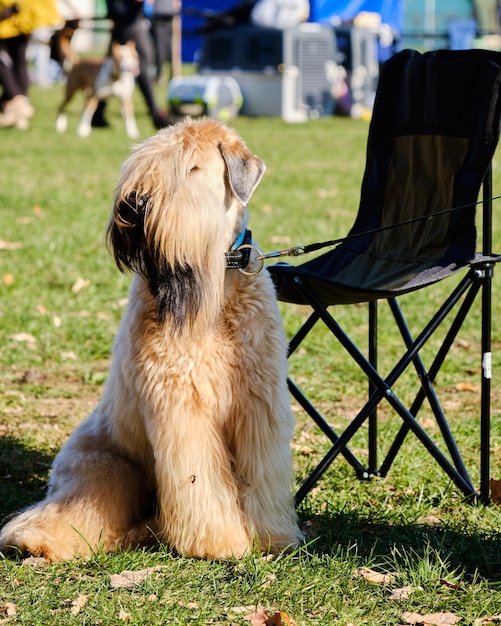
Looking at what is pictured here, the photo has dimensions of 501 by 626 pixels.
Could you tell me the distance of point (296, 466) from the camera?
3955mm

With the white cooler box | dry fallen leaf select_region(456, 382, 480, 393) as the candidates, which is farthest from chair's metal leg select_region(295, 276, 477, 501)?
the white cooler box

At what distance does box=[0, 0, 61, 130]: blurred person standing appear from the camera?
1382cm

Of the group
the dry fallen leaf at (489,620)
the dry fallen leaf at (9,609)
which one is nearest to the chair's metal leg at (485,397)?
the dry fallen leaf at (489,620)

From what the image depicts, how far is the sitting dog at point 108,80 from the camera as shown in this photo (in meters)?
14.1

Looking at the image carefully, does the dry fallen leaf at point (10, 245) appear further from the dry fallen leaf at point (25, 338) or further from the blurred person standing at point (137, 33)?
the blurred person standing at point (137, 33)

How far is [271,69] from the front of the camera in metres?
17.6

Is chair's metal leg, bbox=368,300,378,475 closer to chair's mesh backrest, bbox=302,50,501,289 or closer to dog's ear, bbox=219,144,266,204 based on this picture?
chair's mesh backrest, bbox=302,50,501,289

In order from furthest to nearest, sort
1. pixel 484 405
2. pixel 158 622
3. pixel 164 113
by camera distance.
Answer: pixel 164 113, pixel 484 405, pixel 158 622

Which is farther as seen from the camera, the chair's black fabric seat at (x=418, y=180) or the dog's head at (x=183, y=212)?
the chair's black fabric seat at (x=418, y=180)

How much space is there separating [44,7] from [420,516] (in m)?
12.5

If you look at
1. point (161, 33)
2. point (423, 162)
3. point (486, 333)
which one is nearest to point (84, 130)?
point (161, 33)

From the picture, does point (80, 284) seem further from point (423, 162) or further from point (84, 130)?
point (84, 130)

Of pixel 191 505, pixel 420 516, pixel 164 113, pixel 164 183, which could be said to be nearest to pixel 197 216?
pixel 164 183

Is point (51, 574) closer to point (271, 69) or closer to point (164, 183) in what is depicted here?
point (164, 183)
